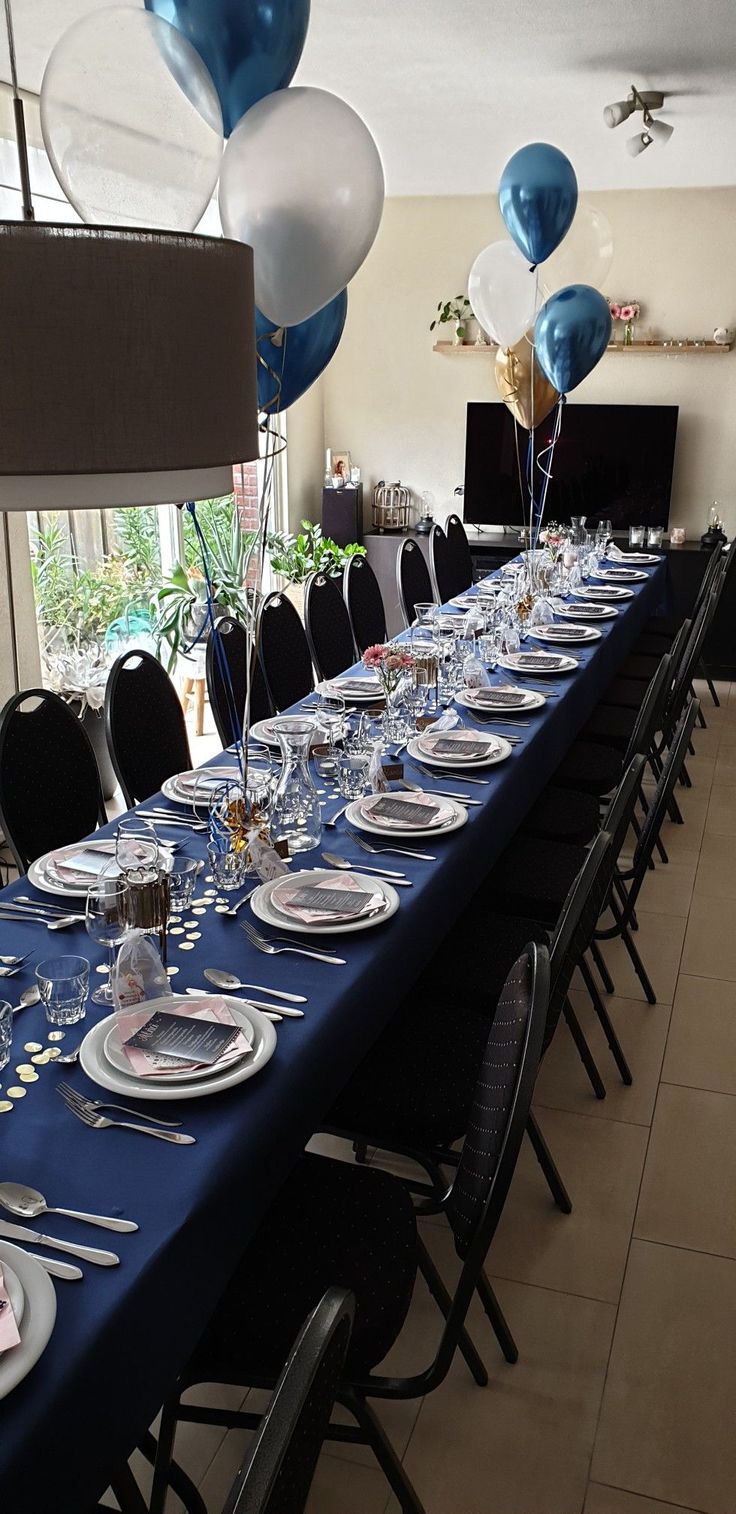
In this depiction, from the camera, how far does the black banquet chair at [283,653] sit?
4309mm

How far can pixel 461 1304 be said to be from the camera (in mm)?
1634

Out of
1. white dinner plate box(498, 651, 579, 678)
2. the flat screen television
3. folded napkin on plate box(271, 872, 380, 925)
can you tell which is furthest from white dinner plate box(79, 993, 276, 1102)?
the flat screen television

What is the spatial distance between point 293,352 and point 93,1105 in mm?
2099

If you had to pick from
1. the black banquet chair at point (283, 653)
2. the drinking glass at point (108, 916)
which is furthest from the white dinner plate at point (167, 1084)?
the black banquet chair at point (283, 653)

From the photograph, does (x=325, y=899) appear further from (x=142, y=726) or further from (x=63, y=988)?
(x=142, y=726)

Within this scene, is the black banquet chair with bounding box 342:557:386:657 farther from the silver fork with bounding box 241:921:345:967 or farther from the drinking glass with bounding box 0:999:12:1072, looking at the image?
the drinking glass with bounding box 0:999:12:1072

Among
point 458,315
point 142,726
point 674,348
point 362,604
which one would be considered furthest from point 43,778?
point 458,315

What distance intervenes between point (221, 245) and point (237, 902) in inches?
47.9

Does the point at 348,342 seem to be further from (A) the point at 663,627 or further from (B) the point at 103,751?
(B) the point at 103,751

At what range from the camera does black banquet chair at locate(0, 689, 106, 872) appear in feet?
9.29

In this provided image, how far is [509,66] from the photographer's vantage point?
441 centimetres

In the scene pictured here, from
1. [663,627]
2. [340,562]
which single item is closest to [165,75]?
[663,627]

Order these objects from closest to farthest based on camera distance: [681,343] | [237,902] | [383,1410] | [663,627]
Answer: [383,1410] → [237,902] → [663,627] → [681,343]

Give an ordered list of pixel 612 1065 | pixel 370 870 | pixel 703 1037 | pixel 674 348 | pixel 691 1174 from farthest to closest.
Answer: pixel 674 348
pixel 703 1037
pixel 612 1065
pixel 691 1174
pixel 370 870
